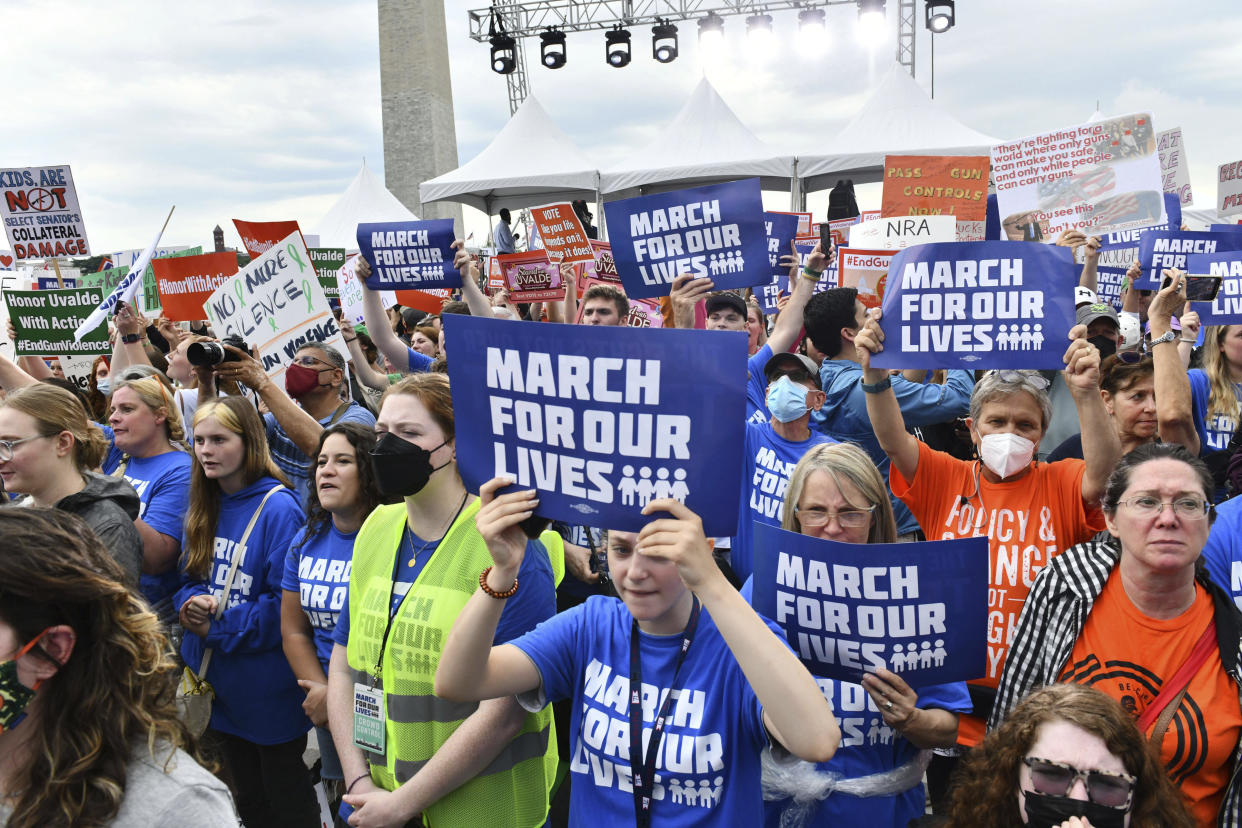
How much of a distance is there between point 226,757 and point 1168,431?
3.81m

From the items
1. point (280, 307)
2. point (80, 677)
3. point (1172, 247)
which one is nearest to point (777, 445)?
point (80, 677)

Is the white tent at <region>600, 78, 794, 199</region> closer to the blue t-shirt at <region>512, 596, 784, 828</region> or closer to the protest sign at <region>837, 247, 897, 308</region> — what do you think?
the protest sign at <region>837, 247, 897, 308</region>

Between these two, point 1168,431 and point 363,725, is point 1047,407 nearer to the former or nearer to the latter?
point 1168,431

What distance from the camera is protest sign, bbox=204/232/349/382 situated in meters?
5.43

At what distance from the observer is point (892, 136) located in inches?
694

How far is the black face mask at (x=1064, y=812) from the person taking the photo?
76.6 inches

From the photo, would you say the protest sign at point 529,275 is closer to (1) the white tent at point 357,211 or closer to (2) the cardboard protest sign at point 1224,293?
(2) the cardboard protest sign at point 1224,293

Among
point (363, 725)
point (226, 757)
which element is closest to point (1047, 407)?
point (363, 725)

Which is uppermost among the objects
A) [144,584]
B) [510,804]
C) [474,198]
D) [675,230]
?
[474,198]

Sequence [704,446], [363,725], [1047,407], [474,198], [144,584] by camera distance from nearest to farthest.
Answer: [704,446] → [363,725] → [1047,407] → [144,584] → [474,198]

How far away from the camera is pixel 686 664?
2117 mm

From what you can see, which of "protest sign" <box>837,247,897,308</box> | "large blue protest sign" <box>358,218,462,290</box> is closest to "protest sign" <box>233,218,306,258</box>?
"large blue protest sign" <box>358,218,462,290</box>

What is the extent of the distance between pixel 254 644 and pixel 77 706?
6.97ft

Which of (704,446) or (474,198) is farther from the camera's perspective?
(474,198)
